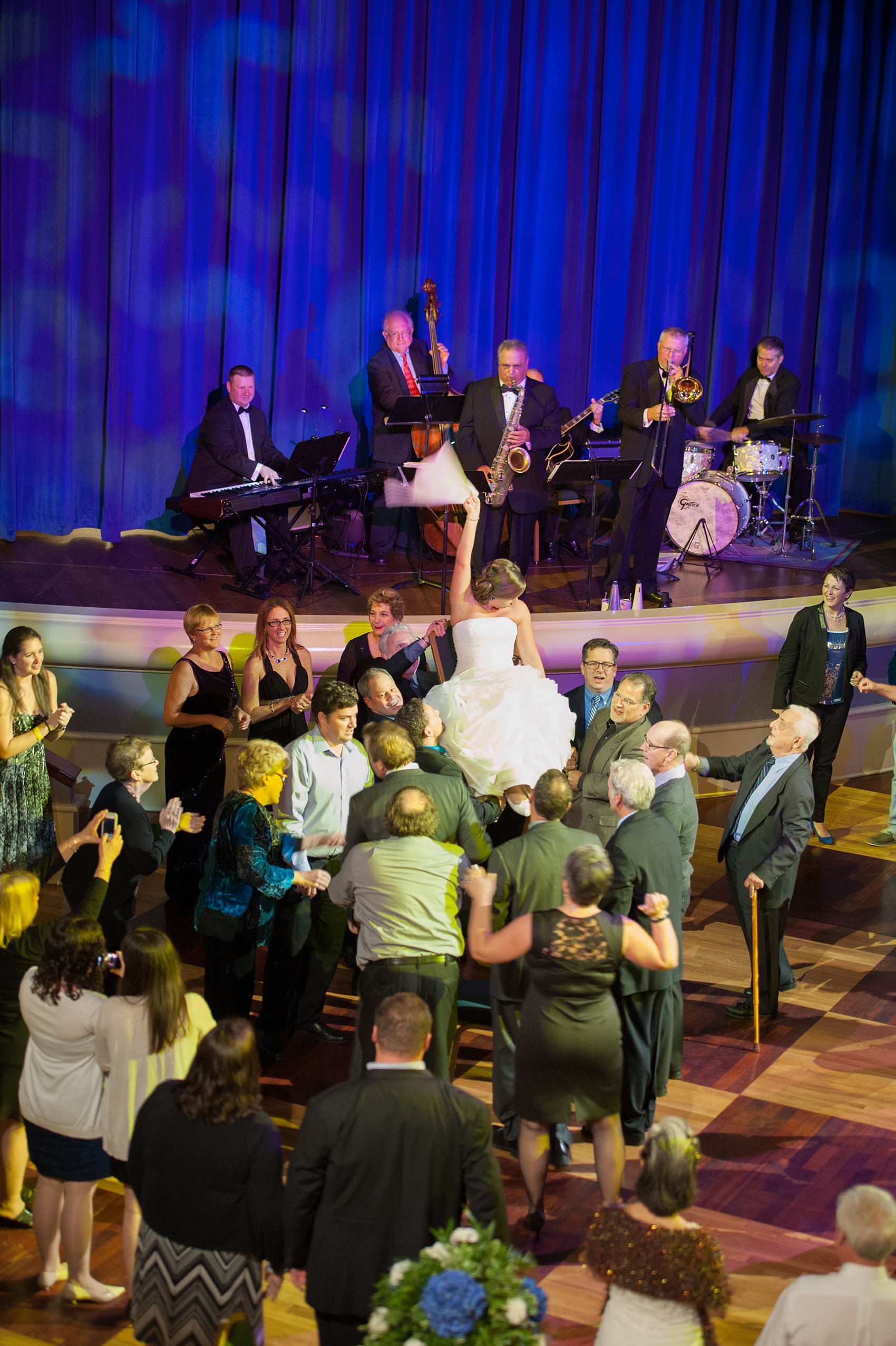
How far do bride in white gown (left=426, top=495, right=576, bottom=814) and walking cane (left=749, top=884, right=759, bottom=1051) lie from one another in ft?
3.09

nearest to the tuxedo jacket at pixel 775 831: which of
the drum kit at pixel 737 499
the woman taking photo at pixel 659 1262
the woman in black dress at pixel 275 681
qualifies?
the woman in black dress at pixel 275 681

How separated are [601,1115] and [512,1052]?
552mm

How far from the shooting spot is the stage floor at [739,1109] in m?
3.65

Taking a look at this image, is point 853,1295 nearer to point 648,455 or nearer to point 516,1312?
point 516,1312

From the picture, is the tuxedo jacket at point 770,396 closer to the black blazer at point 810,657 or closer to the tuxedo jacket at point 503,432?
the tuxedo jacket at point 503,432

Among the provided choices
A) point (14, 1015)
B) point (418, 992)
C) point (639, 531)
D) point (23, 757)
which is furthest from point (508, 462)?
point (14, 1015)

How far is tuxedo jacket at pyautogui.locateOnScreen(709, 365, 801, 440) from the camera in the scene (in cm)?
1024

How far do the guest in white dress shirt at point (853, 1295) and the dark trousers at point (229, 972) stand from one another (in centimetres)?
232

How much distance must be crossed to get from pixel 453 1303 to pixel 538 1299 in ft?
0.61

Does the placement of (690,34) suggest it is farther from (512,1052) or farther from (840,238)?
(512,1052)

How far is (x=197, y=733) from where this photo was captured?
19.2 feet

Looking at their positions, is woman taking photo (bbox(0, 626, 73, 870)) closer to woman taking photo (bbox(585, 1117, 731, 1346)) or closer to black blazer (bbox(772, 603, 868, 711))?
woman taking photo (bbox(585, 1117, 731, 1346))

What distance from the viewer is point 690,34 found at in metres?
10.8

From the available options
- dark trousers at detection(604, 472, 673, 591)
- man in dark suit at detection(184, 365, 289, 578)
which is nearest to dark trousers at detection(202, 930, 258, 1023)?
man in dark suit at detection(184, 365, 289, 578)
